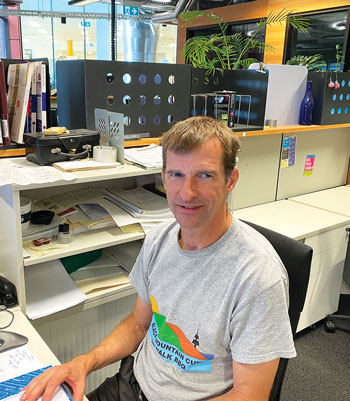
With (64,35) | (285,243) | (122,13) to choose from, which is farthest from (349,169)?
(64,35)

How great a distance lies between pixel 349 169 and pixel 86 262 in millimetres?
2263

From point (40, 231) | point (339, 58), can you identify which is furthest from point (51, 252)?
point (339, 58)

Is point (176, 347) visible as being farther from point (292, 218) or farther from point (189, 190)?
point (292, 218)

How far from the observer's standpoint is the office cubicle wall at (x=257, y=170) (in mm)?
2424

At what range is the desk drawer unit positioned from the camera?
7.44 feet

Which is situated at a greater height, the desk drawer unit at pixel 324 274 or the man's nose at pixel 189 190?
the man's nose at pixel 189 190

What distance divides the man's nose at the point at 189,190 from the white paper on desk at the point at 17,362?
63cm

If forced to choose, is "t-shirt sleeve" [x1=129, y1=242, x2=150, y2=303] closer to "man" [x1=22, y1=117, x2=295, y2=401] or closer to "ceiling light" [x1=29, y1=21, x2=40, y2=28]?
"man" [x1=22, y1=117, x2=295, y2=401]

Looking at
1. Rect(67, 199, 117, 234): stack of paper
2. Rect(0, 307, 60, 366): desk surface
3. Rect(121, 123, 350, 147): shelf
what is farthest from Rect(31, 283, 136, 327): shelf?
Rect(121, 123, 350, 147): shelf

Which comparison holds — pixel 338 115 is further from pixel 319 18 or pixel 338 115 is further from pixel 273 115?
pixel 319 18

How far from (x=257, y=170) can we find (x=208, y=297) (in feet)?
5.33

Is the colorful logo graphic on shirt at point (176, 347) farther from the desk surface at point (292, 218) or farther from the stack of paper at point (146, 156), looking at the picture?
the desk surface at point (292, 218)

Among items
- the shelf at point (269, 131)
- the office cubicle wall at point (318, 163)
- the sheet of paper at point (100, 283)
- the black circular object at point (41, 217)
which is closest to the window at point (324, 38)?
the office cubicle wall at point (318, 163)

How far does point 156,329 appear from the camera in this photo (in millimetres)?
1141
